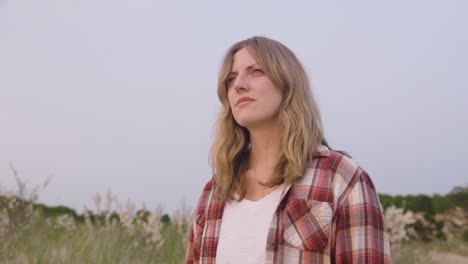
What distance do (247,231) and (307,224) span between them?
0.32 meters

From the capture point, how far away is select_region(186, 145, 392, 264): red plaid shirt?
218 cm

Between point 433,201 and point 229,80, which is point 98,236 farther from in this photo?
point 433,201

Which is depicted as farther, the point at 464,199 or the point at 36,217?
the point at 464,199

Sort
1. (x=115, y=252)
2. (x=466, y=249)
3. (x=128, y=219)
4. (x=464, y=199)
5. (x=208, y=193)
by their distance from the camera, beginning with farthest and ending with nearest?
1. (x=464, y=199)
2. (x=466, y=249)
3. (x=128, y=219)
4. (x=115, y=252)
5. (x=208, y=193)

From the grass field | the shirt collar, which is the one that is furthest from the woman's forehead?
the grass field

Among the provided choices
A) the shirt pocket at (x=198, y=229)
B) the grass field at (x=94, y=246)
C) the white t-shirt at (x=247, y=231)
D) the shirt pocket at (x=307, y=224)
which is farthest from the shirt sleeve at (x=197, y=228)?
the grass field at (x=94, y=246)

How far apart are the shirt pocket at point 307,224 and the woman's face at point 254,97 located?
1.59ft

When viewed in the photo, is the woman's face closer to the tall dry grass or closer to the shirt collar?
the shirt collar

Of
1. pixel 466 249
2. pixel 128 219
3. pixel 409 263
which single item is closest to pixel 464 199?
pixel 466 249

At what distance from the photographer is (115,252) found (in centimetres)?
442

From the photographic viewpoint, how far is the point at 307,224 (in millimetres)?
2262

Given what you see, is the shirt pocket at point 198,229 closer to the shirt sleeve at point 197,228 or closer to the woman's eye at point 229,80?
the shirt sleeve at point 197,228

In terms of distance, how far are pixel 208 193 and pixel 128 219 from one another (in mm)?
2930

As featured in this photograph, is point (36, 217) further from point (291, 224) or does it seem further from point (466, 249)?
point (466, 249)
